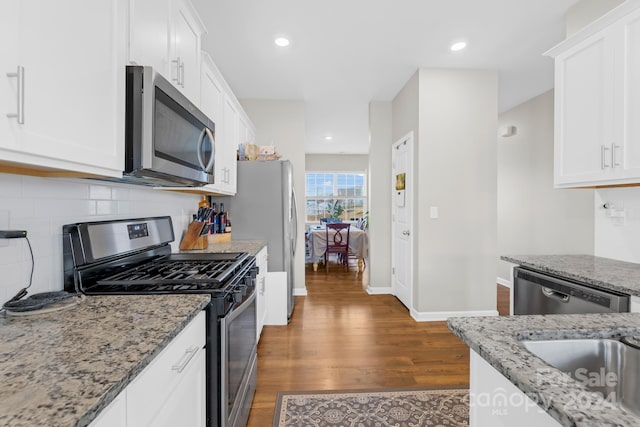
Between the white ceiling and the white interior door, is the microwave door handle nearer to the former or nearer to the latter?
the white ceiling

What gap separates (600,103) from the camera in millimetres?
1766

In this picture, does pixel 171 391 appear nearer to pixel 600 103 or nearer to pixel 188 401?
pixel 188 401

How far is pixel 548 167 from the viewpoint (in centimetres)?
385

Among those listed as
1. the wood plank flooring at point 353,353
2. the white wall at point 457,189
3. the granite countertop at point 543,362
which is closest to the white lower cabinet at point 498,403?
the granite countertop at point 543,362

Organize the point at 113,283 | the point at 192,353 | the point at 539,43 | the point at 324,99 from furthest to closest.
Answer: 1. the point at 324,99
2. the point at 539,43
3. the point at 113,283
4. the point at 192,353

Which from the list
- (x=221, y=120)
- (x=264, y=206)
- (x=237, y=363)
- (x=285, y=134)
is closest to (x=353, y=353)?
(x=237, y=363)

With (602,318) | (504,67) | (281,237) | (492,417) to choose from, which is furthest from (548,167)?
(492,417)

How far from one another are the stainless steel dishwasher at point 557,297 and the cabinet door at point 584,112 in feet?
2.17

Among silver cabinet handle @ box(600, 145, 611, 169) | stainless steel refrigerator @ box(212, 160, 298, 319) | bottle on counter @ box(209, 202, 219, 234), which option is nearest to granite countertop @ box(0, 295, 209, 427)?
bottle on counter @ box(209, 202, 219, 234)

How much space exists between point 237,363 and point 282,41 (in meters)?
2.54

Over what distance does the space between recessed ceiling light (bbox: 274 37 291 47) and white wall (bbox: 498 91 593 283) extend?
3227 millimetres

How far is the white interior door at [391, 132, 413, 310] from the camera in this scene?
3.52 m

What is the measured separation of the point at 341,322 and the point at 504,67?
10.2 feet

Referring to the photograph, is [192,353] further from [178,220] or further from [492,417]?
[178,220]
